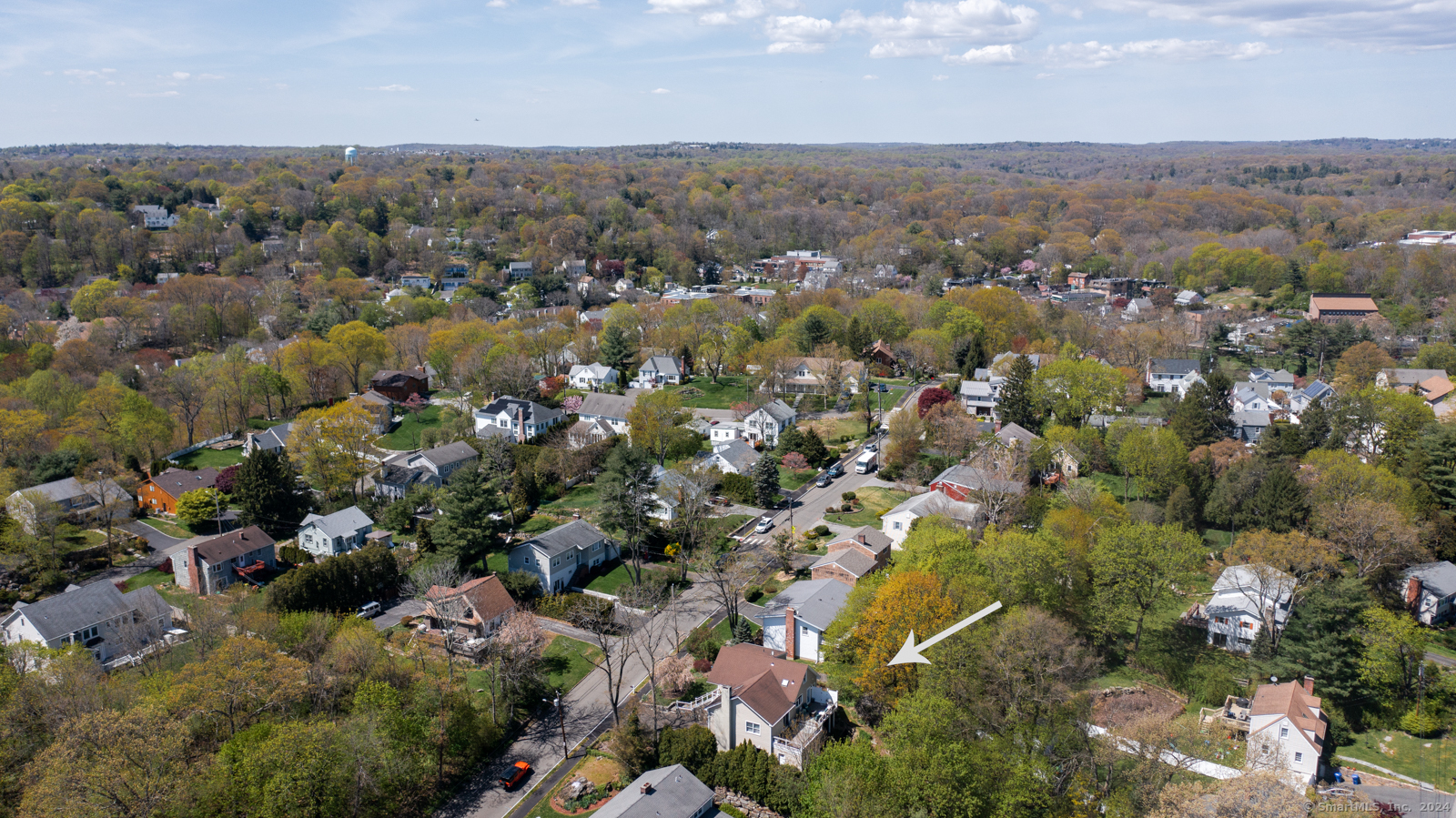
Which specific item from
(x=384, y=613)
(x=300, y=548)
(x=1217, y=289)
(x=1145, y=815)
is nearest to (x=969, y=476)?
(x=1145, y=815)

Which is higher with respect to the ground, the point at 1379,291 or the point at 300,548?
the point at 1379,291

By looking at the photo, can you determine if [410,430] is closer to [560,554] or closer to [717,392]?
[717,392]

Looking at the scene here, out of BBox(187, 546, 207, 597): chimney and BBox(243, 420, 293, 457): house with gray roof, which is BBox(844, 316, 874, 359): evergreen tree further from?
BBox(187, 546, 207, 597): chimney

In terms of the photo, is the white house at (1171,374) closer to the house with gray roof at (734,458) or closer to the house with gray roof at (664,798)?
the house with gray roof at (734,458)

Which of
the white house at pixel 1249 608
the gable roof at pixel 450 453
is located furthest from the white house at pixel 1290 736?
the gable roof at pixel 450 453

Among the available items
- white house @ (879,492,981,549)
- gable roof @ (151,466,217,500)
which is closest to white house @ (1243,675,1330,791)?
white house @ (879,492,981,549)

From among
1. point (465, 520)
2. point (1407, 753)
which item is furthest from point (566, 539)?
point (1407, 753)

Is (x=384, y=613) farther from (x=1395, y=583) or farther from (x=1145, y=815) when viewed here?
(x=1395, y=583)
